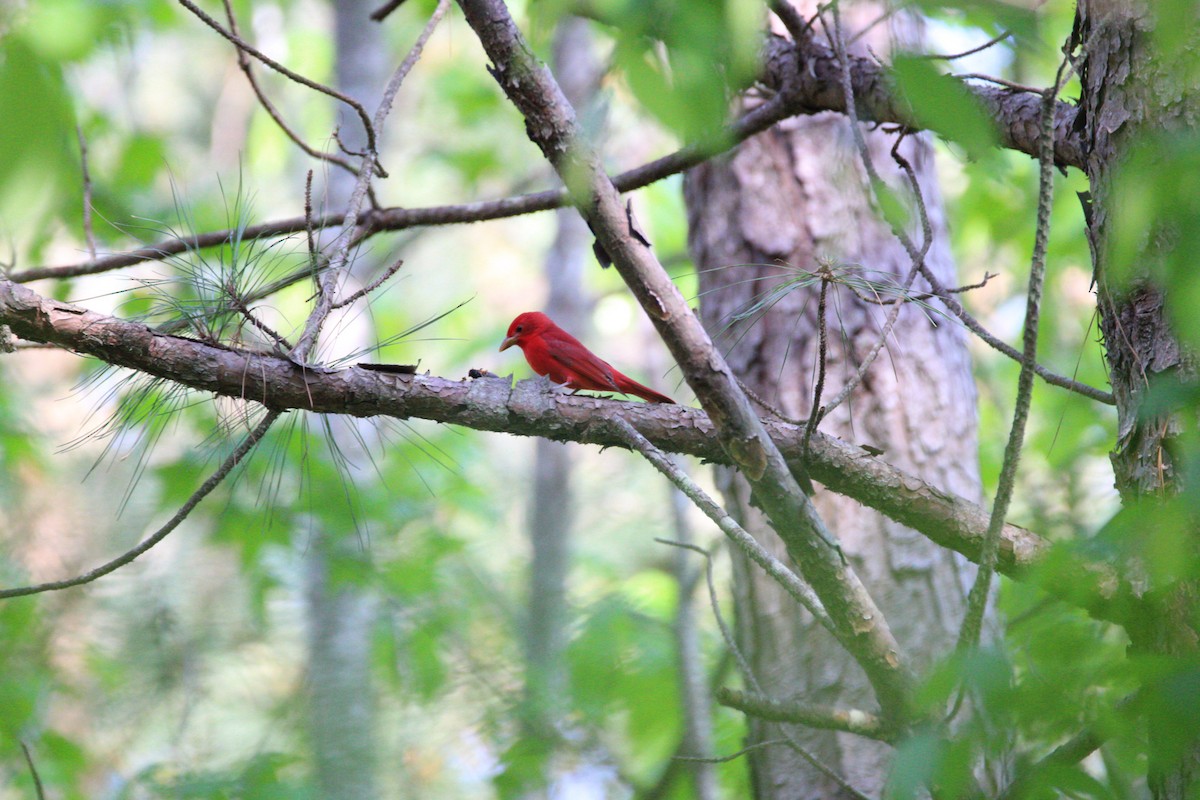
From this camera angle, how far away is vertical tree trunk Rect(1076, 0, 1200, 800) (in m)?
1.82

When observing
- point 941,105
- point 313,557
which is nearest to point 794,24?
point 941,105

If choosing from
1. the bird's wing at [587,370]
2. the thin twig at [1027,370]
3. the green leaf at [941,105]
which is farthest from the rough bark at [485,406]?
the bird's wing at [587,370]

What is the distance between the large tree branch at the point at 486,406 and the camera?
2078mm

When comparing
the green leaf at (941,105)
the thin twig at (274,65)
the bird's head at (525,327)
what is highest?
the bird's head at (525,327)

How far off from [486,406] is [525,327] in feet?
8.92

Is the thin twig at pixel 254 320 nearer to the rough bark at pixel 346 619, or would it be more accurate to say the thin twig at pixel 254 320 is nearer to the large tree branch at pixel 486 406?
the large tree branch at pixel 486 406

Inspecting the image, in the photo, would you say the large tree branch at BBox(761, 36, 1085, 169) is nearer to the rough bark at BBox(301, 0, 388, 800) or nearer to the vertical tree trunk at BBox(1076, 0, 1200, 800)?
the vertical tree trunk at BBox(1076, 0, 1200, 800)

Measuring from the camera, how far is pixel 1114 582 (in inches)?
75.5

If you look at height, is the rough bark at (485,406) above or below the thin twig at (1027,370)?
above

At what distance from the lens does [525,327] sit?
496 centimetres

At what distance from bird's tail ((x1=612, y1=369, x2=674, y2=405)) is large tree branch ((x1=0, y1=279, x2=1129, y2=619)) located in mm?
925

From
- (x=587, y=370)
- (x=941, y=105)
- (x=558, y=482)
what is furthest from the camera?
(x=558, y=482)

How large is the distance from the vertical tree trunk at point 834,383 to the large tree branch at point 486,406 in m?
0.84

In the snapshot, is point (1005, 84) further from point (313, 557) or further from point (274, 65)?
point (313, 557)
